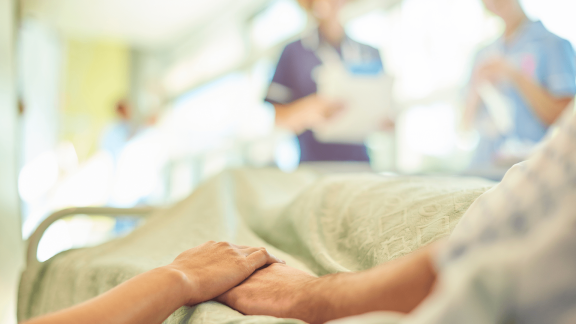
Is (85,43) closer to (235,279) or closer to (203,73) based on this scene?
(203,73)

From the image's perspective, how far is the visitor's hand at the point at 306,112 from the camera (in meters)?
1.56

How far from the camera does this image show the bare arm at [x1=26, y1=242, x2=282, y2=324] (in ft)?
1.84

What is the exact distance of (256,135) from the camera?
424 centimetres

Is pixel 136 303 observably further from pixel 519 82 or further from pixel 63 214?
pixel 519 82

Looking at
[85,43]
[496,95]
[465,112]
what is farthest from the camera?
[85,43]

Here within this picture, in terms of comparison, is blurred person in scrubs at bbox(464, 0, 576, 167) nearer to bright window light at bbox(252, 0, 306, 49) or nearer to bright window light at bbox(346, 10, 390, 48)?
bright window light at bbox(346, 10, 390, 48)

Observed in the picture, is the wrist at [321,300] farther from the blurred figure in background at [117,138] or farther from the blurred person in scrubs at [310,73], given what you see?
the blurred figure in background at [117,138]

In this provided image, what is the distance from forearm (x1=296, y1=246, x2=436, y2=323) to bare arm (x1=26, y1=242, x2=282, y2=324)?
17 cm

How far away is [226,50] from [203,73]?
0.47 m

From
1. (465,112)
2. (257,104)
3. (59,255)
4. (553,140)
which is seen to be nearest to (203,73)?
(257,104)

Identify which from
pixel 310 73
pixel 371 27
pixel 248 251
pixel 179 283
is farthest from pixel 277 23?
pixel 179 283

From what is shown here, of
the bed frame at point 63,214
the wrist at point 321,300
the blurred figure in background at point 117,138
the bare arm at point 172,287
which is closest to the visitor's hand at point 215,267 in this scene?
the bare arm at point 172,287

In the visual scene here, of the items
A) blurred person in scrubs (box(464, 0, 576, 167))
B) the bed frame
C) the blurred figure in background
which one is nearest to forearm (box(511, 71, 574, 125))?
blurred person in scrubs (box(464, 0, 576, 167))

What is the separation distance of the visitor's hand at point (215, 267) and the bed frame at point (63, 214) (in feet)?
2.41
